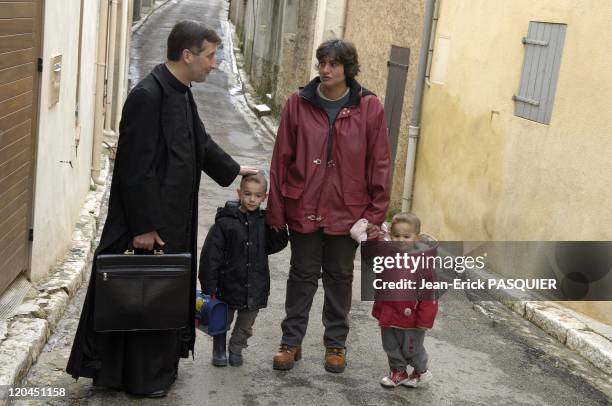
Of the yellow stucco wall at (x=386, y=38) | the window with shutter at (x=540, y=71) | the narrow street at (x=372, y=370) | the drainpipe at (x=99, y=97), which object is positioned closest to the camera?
the narrow street at (x=372, y=370)

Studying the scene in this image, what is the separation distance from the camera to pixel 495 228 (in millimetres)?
8211

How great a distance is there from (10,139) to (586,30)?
4.43 metres

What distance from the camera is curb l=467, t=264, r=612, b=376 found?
598 cm

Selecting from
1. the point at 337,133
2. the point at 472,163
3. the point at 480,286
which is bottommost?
the point at 480,286

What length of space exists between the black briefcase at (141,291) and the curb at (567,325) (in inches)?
118

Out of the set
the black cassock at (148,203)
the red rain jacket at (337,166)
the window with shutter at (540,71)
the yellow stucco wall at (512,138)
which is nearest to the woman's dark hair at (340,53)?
the red rain jacket at (337,166)

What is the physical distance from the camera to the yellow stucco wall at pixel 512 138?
6742mm

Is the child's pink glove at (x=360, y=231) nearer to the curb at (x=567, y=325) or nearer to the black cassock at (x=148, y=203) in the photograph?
the black cassock at (x=148, y=203)

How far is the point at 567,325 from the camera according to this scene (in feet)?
21.2

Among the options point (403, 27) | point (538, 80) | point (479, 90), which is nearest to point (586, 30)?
point (538, 80)

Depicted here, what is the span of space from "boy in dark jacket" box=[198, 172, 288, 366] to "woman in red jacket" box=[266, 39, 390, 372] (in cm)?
13

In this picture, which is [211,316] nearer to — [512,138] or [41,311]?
[41,311]

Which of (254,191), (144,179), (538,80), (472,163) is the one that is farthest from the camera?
(472,163)

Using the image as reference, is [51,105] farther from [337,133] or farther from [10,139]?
[337,133]
